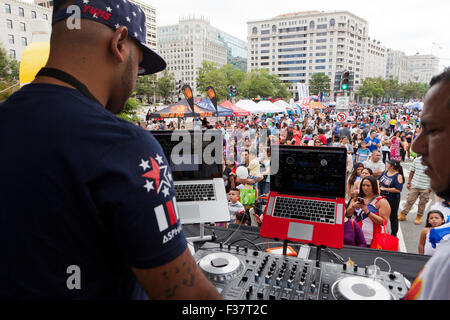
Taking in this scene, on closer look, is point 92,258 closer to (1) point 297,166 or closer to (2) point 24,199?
(2) point 24,199

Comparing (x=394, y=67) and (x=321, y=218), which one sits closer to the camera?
(x=321, y=218)

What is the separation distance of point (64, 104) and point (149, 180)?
31cm

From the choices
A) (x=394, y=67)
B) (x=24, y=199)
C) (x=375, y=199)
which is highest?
(x=394, y=67)

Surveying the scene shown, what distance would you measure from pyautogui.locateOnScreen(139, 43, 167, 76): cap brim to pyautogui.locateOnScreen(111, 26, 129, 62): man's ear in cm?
9

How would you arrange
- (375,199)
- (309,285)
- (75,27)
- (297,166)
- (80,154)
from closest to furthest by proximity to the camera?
(80,154) < (75,27) < (309,285) < (297,166) < (375,199)

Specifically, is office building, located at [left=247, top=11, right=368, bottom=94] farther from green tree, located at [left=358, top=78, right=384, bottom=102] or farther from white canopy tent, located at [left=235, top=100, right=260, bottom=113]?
white canopy tent, located at [left=235, top=100, right=260, bottom=113]

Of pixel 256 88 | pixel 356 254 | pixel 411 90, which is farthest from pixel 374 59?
pixel 356 254

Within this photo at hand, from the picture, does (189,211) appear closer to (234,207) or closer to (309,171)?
(309,171)

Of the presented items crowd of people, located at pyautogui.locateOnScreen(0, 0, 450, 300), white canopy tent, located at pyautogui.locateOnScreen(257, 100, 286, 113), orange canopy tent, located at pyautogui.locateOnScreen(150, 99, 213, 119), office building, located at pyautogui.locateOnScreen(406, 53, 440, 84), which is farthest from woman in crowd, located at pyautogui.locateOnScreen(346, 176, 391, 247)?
office building, located at pyautogui.locateOnScreen(406, 53, 440, 84)

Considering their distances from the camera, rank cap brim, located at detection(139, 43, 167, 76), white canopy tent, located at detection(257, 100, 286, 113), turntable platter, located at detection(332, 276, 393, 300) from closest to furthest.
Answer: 1. cap brim, located at detection(139, 43, 167, 76)
2. turntable platter, located at detection(332, 276, 393, 300)
3. white canopy tent, located at detection(257, 100, 286, 113)

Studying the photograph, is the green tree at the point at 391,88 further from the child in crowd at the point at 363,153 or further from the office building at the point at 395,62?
the child in crowd at the point at 363,153

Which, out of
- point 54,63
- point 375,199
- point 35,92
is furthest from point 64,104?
point 375,199

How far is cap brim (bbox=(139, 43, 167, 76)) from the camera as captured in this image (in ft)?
3.70

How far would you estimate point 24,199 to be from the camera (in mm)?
750
